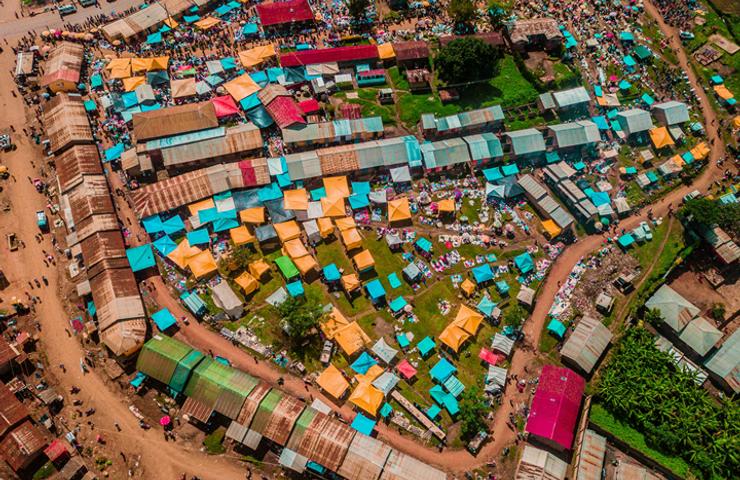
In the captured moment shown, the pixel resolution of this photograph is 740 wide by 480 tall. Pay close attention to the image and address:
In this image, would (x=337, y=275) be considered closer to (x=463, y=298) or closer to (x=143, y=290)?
(x=463, y=298)

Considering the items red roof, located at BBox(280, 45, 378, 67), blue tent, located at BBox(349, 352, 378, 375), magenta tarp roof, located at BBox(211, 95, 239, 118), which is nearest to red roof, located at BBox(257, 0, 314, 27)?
red roof, located at BBox(280, 45, 378, 67)

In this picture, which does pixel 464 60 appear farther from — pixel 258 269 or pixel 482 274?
pixel 258 269

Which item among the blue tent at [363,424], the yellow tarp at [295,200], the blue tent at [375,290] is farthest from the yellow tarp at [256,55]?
the blue tent at [363,424]

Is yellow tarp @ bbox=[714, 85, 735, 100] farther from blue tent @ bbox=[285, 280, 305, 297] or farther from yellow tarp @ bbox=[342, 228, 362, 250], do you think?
blue tent @ bbox=[285, 280, 305, 297]

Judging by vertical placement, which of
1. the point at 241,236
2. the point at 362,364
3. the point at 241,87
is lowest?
the point at 362,364

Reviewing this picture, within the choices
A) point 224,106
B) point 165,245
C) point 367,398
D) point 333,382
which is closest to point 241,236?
point 165,245

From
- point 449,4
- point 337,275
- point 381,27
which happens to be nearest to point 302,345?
point 337,275
